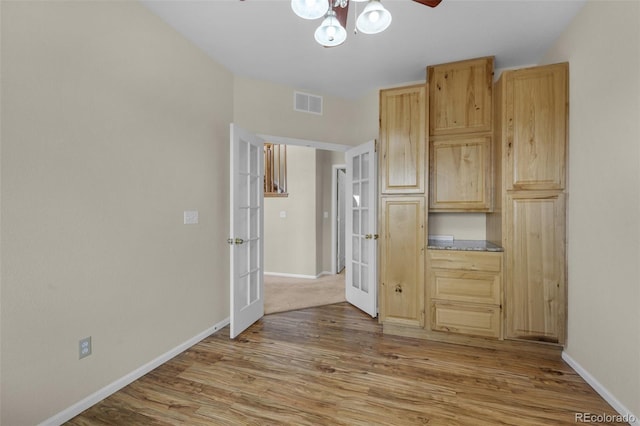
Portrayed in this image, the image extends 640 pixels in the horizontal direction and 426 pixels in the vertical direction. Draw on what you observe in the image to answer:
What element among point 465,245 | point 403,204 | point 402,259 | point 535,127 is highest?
point 535,127

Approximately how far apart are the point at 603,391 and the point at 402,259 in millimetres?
1601

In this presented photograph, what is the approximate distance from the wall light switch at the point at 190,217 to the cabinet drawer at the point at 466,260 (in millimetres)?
2253

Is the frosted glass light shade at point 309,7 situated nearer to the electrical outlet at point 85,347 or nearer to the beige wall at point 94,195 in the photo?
the beige wall at point 94,195

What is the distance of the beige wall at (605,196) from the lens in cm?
164

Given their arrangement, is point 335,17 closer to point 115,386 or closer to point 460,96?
point 460,96

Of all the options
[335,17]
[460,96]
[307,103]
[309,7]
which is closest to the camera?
[309,7]

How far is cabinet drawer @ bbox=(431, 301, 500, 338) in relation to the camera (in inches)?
101

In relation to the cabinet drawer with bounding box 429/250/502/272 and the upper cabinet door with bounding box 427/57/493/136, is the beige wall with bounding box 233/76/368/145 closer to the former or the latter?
the upper cabinet door with bounding box 427/57/493/136

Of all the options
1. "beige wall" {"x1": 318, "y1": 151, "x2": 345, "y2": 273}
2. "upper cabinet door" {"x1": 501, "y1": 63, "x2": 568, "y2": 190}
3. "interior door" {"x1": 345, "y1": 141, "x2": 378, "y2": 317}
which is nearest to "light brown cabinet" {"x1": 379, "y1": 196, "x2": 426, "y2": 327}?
"interior door" {"x1": 345, "y1": 141, "x2": 378, "y2": 317}

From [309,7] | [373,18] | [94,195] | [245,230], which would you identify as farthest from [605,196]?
[94,195]

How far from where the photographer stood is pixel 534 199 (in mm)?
2430

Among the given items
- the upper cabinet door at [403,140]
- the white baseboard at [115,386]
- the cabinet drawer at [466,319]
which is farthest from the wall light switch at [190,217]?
the cabinet drawer at [466,319]

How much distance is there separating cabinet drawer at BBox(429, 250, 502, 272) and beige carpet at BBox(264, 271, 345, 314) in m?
1.65

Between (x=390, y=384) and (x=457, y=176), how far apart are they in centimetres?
196
